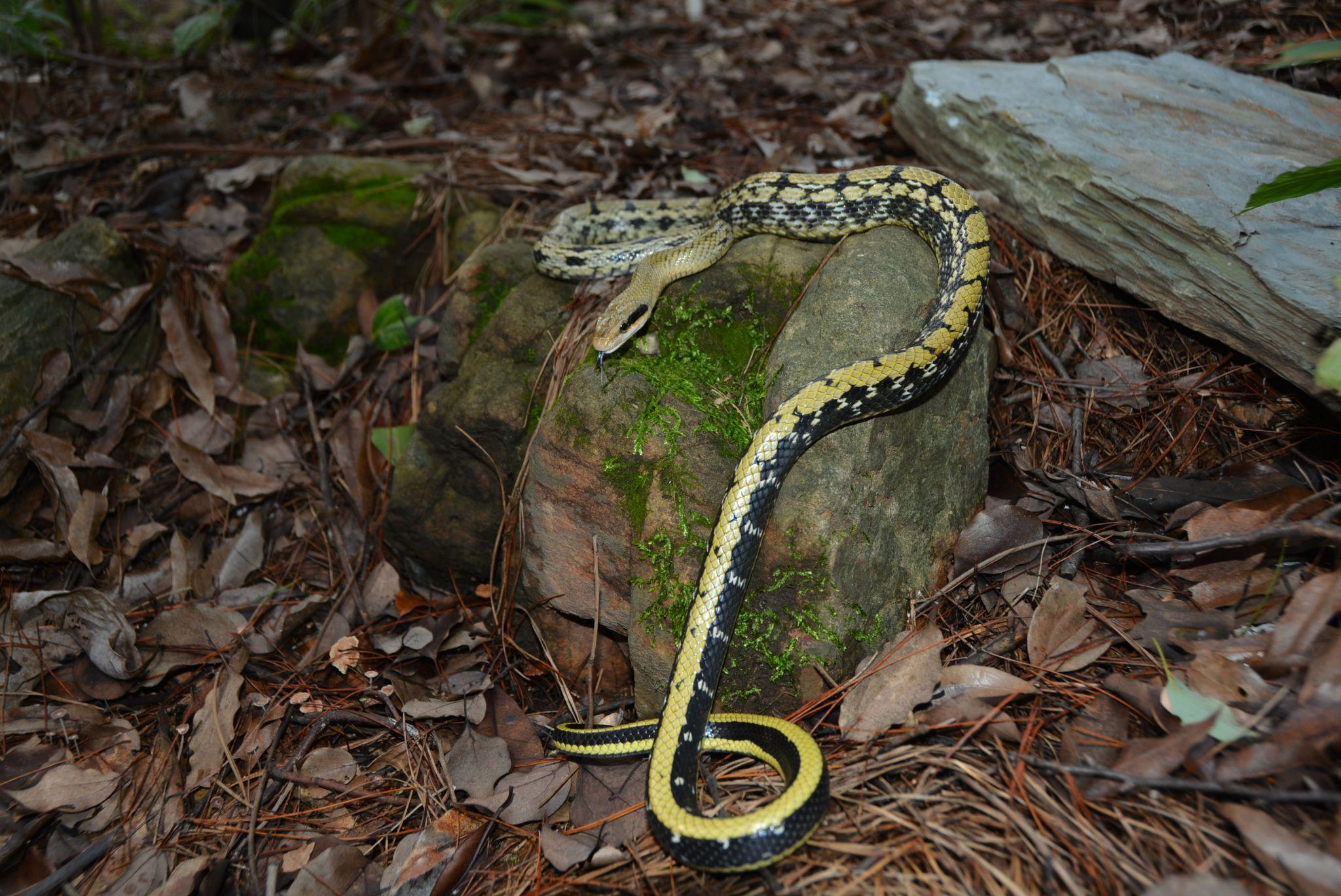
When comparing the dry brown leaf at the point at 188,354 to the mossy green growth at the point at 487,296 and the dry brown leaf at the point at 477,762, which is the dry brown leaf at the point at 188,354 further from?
the dry brown leaf at the point at 477,762

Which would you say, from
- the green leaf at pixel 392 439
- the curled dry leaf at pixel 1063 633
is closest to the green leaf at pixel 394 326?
the green leaf at pixel 392 439

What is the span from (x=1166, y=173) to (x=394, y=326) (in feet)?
17.4

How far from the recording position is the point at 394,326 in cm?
576

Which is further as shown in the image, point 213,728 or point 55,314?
point 55,314

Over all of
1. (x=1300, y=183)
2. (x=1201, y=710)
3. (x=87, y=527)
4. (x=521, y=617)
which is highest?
(x=1300, y=183)

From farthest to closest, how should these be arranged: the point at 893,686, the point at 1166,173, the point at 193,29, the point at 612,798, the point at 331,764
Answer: the point at 193,29 < the point at 1166,173 < the point at 331,764 < the point at 612,798 < the point at 893,686

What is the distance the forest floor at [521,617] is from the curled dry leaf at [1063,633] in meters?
0.02

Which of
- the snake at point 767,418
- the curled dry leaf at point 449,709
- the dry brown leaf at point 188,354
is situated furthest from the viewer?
the dry brown leaf at point 188,354

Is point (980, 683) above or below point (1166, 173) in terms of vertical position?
below

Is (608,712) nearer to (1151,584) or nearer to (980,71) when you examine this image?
(1151,584)

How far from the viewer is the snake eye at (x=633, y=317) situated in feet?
14.3

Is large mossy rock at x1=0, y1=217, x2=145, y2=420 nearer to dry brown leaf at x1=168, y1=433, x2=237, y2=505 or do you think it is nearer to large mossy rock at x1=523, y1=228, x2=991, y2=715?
dry brown leaf at x1=168, y1=433, x2=237, y2=505

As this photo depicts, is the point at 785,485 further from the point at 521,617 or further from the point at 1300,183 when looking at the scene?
the point at 1300,183

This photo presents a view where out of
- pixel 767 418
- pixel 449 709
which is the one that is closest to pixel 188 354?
pixel 449 709
